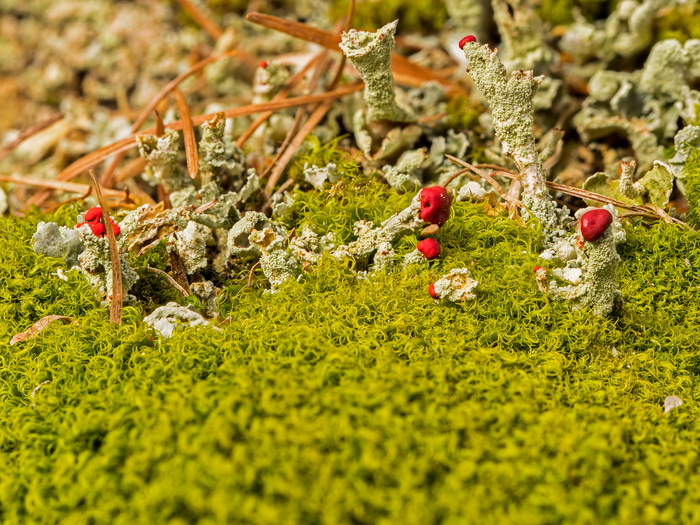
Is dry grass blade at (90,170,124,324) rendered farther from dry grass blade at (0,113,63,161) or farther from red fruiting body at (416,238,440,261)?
dry grass blade at (0,113,63,161)

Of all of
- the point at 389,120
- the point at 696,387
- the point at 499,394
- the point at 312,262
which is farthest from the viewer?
the point at 389,120

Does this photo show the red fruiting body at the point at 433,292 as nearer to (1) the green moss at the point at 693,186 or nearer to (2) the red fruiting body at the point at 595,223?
(2) the red fruiting body at the point at 595,223

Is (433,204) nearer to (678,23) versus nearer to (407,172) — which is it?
(407,172)

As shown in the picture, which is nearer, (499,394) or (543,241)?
(499,394)

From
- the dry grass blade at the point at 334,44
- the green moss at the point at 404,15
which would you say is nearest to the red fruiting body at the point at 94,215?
the dry grass blade at the point at 334,44

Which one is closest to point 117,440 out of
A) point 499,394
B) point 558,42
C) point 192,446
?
point 192,446

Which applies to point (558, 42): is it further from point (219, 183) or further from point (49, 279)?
point (49, 279)

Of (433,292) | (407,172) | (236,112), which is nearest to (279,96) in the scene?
(236,112)
